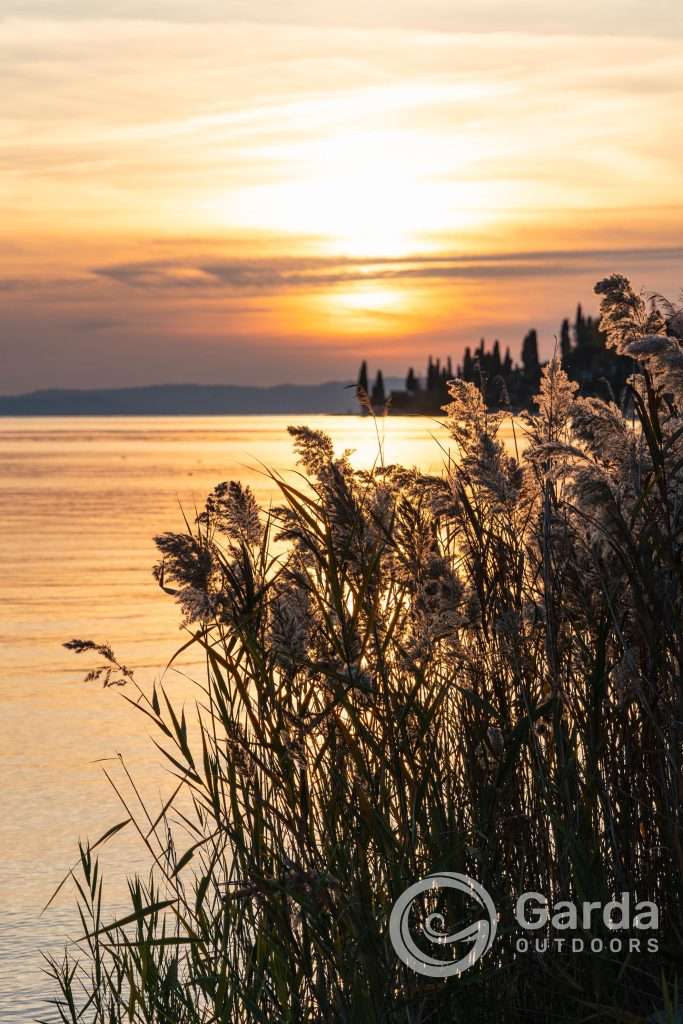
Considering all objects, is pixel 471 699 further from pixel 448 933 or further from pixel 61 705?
pixel 61 705

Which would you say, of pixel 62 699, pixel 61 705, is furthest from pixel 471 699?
pixel 62 699

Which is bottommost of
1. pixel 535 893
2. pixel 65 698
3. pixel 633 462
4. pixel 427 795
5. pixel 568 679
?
pixel 65 698

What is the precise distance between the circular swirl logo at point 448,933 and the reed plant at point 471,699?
→ 40 millimetres

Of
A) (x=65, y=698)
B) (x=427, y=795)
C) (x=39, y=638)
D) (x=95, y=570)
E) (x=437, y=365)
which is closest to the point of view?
(x=427, y=795)

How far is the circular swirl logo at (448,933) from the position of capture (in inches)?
141

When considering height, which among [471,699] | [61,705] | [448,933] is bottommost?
[61,705]

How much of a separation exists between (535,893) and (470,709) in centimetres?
64

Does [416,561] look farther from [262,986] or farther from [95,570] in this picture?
[95,570]

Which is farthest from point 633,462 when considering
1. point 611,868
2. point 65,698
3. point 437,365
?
point 437,365

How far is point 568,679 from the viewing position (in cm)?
412

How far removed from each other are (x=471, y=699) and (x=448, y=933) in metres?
0.68

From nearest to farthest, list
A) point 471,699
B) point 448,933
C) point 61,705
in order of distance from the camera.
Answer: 1. point 448,933
2. point 471,699
3. point 61,705

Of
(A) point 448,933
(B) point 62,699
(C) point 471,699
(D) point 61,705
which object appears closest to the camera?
(A) point 448,933

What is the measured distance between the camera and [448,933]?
3732 millimetres
